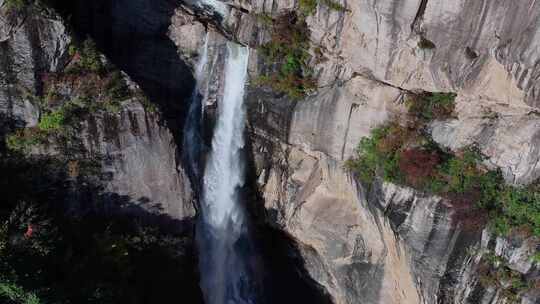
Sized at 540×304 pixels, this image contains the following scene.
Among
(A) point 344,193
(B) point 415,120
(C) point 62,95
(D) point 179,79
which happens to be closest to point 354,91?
(B) point 415,120

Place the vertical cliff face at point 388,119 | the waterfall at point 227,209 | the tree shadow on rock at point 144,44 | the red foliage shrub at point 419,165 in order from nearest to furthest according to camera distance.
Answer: the vertical cliff face at point 388,119, the red foliage shrub at point 419,165, the tree shadow on rock at point 144,44, the waterfall at point 227,209

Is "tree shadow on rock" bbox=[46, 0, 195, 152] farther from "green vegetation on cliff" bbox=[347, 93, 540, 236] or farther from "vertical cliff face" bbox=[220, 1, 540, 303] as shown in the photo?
"green vegetation on cliff" bbox=[347, 93, 540, 236]

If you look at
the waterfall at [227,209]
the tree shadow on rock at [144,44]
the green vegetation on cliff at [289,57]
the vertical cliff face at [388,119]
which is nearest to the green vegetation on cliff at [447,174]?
the vertical cliff face at [388,119]

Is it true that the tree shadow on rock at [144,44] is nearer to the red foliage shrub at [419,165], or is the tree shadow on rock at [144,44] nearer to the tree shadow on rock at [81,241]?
the tree shadow on rock at [81,241]

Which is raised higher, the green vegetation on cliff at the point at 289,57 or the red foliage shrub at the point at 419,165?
the green vegetation on cliff at the point at 289,57

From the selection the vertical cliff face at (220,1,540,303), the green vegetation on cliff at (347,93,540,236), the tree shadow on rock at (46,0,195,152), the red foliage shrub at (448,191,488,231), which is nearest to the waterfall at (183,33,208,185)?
→ the tree shadow on rock at (46,0,195,152)

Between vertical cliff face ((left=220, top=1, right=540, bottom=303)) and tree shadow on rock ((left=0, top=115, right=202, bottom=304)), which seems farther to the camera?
tree shadow on rock ((left=0, top=115, right=202, bottom=304))

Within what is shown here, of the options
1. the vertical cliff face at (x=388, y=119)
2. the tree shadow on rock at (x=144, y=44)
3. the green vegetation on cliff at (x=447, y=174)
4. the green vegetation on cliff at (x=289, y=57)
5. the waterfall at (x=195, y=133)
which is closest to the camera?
the vertical cliff face at (x=388, y=119)
